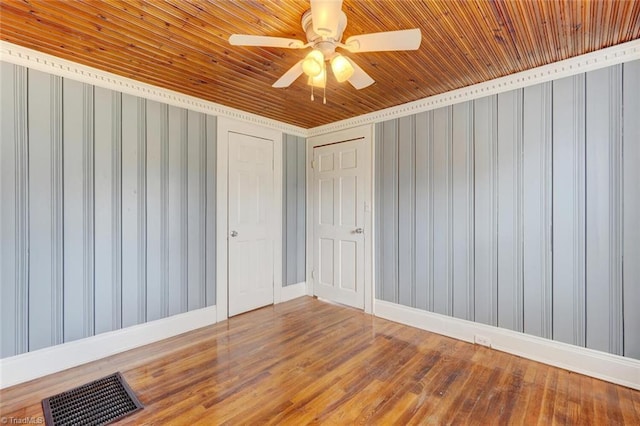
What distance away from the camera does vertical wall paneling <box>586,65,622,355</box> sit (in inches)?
85.0

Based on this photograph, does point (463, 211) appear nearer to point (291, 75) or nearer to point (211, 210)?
point (291, 75)

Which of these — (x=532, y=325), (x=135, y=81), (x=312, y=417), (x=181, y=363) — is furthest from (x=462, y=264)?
(x=135, y=81)

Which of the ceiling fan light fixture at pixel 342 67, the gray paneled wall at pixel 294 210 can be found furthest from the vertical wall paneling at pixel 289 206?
the ceiling fan light fixture at pixel 342 67

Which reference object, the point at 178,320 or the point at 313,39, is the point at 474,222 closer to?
the point at 313,39

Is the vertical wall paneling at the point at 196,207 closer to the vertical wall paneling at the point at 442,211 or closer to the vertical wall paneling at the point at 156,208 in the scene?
the vertical wall paneling at the point at 156,208

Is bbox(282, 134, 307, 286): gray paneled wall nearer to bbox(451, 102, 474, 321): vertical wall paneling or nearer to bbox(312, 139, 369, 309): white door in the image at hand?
bbox(312, 139, 369, 309): white door

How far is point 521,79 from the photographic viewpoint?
2.53 meters

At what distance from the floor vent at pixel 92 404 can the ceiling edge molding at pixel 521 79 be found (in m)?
3.30

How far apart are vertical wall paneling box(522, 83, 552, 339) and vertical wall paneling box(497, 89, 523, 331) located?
44 millimetres

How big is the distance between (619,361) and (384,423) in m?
1.77

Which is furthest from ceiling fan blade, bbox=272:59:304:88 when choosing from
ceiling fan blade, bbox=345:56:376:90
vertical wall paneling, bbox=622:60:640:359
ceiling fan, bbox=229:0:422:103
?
vertical wall paneling, bbox=622:60:640:359

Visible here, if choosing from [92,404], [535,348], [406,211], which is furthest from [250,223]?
[535,348]

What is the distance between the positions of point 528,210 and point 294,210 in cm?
263

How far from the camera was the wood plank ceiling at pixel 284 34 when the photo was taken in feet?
5.60
